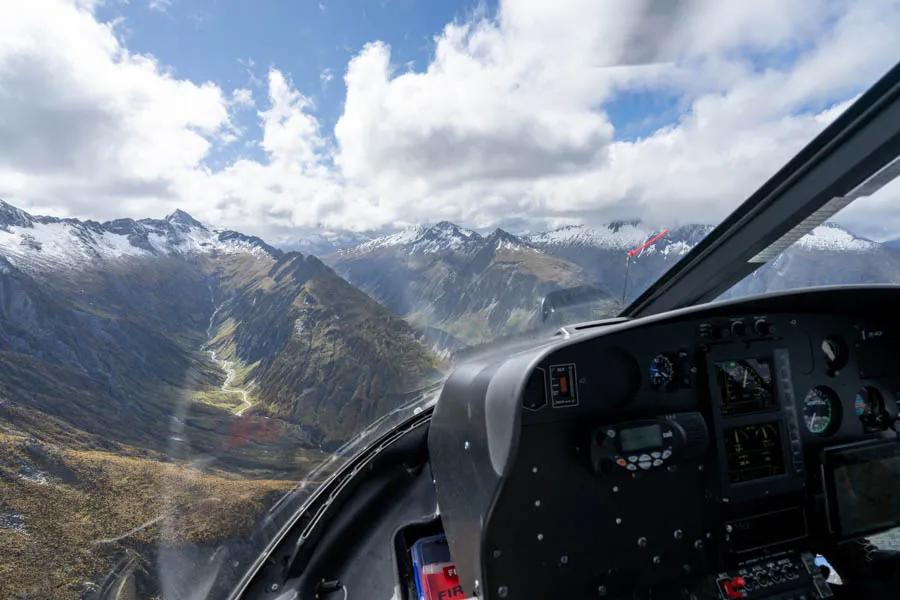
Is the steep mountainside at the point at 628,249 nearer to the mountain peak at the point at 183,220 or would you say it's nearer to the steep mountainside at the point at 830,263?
the steep mountainside at the point at 830,263

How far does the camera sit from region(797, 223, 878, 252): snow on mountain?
8.10ft

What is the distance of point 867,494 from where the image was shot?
225 centimetres

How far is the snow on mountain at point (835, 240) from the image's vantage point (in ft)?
8.10

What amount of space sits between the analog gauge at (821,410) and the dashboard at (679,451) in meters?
0.01

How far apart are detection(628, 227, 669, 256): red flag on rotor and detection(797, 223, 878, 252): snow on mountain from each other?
2.18ft

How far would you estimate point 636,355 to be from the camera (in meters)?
2.01

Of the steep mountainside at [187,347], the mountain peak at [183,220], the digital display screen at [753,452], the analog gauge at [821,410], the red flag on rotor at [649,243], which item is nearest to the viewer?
the digital display screen at [753,452]

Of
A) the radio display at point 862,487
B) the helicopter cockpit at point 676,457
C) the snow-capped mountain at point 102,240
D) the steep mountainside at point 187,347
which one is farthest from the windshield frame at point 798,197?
the snow-capped mountain at point 102,240

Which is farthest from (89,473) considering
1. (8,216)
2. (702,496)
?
(8,216)

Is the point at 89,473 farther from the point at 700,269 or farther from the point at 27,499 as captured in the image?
the point at 700,269

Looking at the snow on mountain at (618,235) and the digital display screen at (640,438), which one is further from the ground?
the snow on mountain at (618,235)

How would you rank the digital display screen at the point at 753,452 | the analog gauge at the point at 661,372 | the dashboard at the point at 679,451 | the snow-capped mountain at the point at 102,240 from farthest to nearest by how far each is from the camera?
the snow-capped mountain at the point at 102,240 → the digital display screen at the point at 753,452 → the analog gauge at the point at 661,372 → the dashboard at the point at 679,451

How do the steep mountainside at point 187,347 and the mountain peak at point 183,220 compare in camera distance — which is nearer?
the steep mountainside at point 187,347

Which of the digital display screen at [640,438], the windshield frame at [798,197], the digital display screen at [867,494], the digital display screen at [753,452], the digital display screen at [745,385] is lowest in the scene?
the digital display screen at [867,494]
